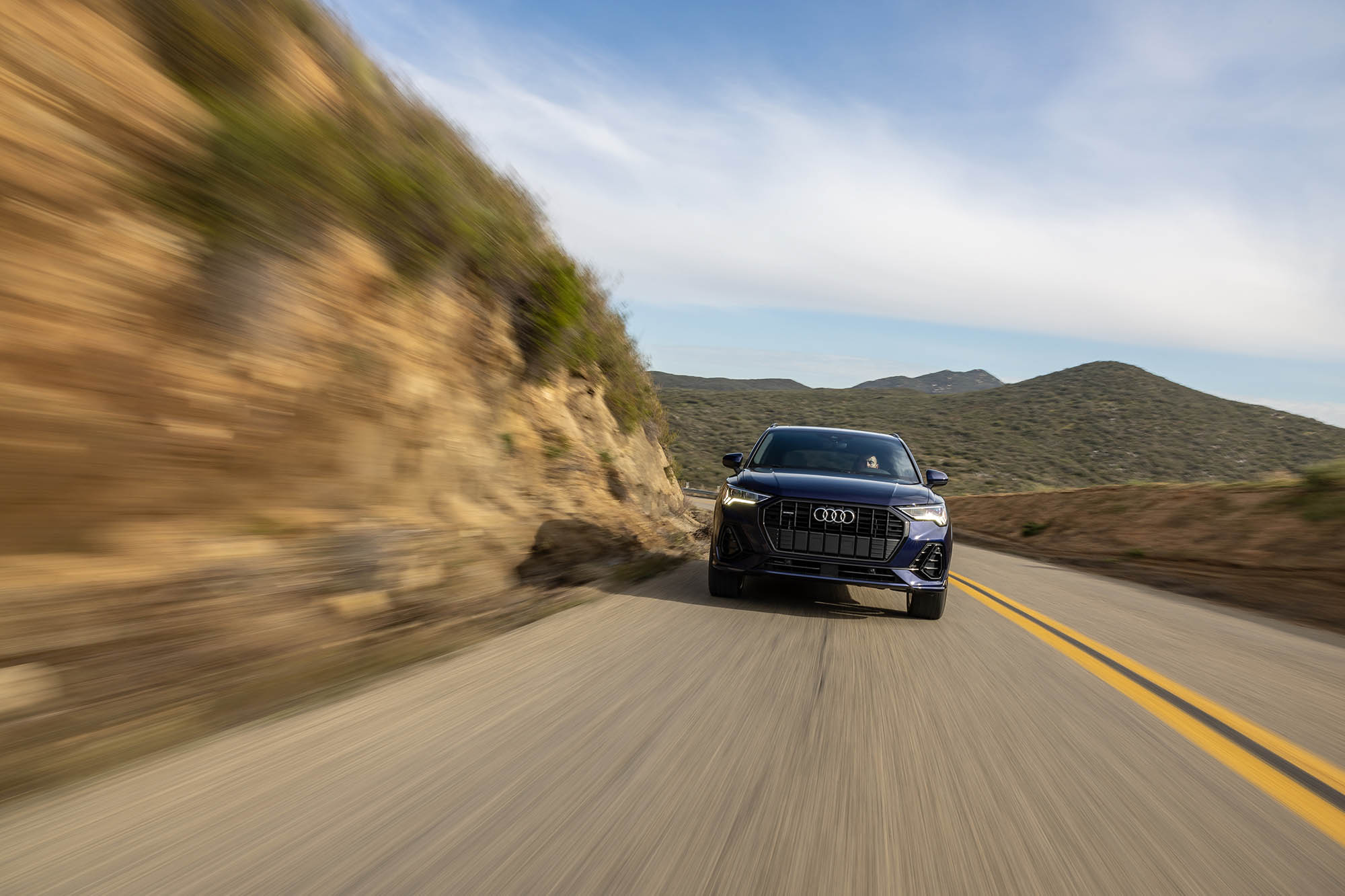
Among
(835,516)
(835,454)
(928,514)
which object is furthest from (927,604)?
(835,454)

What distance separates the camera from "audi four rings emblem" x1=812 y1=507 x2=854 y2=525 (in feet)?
22.4

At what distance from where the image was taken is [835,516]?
6.82m

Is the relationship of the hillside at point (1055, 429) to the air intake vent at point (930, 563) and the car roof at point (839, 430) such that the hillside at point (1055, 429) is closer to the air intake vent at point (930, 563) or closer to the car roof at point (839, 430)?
the car roof at point (839, 430)

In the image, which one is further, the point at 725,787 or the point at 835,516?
the point at 835,516

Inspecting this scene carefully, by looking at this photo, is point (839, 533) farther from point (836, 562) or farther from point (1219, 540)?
point (1219, 540)

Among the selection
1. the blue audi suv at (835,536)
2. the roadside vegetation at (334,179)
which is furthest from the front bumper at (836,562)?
the roadside vegetation at (334,179)

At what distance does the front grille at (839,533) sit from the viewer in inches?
268

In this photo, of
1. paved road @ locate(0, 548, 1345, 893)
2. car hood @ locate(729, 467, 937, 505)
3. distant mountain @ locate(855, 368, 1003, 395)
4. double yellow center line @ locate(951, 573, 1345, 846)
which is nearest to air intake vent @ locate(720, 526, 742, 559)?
car hood @ locate(729, 467, 937, 505)

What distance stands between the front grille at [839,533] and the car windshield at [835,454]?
3.98 feet

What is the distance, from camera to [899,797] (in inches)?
124

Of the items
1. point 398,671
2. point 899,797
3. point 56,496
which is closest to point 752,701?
point 899,797

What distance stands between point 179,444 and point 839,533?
4513mm

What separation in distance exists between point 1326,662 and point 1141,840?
4.86 metres

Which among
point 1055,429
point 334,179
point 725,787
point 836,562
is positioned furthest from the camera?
point 1055,429
